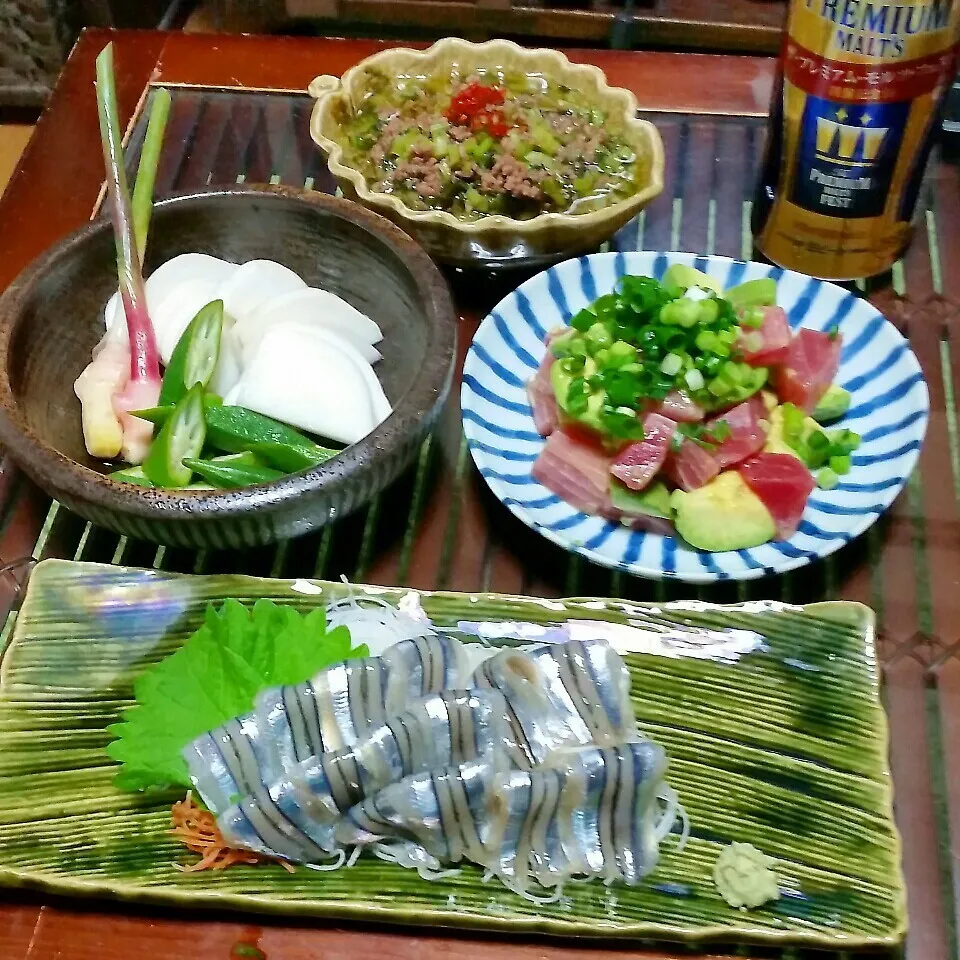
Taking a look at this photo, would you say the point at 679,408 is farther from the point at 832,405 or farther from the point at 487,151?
the point at 487,151

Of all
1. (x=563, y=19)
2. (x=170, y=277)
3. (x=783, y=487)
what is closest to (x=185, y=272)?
(x=170, y=277)

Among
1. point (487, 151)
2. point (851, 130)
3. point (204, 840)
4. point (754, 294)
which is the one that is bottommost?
point (204, 840)

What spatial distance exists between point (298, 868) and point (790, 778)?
1.98ft

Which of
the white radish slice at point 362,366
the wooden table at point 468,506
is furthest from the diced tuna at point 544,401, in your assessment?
the white radish slice at point 362,366

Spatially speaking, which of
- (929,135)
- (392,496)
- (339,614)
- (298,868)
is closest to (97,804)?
(298,868)

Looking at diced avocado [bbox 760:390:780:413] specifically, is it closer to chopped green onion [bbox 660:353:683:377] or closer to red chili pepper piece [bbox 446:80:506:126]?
chopped green onion [bbox 660:353:683:377]

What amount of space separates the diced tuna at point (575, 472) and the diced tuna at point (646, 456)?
0.03 meters

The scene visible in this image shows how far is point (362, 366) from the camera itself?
4.78ft

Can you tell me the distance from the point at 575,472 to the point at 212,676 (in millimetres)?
592

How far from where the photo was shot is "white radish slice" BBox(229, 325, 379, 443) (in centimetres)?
136

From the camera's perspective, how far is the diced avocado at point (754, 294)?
5.10 feet

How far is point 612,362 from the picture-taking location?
1.42 metres

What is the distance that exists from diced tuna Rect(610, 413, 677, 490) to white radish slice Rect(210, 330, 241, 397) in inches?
24.4

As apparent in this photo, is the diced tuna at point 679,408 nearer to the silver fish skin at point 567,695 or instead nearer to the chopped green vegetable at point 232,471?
the silver fish skin at point 567,695
